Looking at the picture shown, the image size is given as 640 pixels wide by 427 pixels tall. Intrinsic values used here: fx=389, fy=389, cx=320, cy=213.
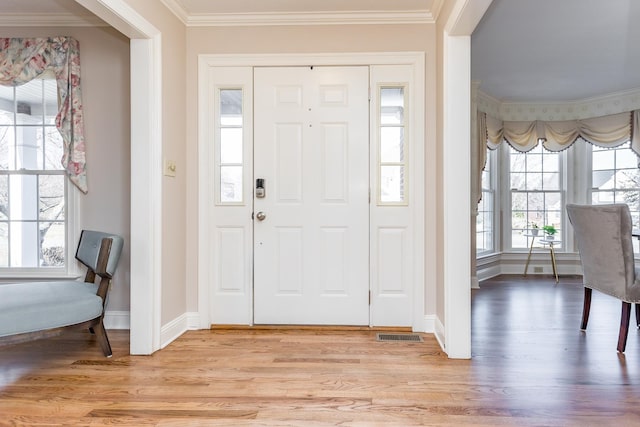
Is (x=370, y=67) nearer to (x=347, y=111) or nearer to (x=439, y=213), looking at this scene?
(x=347, y=111)

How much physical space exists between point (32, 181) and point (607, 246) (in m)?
4.35

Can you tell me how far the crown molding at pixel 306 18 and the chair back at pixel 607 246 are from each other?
1881mm

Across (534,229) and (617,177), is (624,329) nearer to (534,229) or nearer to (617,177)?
(534,229)

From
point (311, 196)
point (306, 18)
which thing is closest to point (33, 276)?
point (311, 196)

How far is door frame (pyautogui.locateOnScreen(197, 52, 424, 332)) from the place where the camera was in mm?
3000

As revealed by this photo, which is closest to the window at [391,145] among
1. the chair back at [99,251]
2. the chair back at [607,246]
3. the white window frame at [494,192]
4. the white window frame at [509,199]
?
the chair back at [607,246]

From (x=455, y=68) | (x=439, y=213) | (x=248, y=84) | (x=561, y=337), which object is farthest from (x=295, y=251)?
(x=561, y=337)

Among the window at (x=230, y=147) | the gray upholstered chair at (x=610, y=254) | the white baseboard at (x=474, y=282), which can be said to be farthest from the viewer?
the white baseboard at (x=474, y=282)

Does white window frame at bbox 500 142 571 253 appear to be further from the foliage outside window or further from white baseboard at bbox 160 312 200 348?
white baseboard at bbox 160 312 200 348

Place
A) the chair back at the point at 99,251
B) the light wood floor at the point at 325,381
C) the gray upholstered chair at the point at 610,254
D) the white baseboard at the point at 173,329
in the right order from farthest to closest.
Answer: the white baseboard at the point at 173,329, the gray upholstered chair at the point at 610,254, the chair back at the point at 99,251, the light wood floor at the point at 325,381

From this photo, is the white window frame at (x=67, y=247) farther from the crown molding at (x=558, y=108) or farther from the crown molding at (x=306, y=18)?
the crown molding at (x=558, y=108)

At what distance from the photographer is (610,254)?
2736mm

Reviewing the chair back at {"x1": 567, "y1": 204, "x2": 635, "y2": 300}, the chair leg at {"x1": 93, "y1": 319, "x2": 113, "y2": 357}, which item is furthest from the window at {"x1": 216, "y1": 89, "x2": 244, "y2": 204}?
the chair back at {"x1": 567, "y1": 204, "x2": 635, "y2": 300}

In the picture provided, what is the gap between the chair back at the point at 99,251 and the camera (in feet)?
8.13
